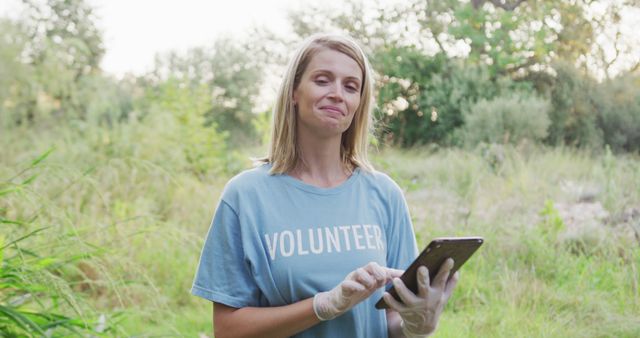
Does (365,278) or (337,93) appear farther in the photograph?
(337,93)

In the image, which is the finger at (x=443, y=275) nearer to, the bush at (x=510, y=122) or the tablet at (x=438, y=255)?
the tablet at (x=438, y=255)

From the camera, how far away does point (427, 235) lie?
179 inches

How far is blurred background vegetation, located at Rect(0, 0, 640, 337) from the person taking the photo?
2926 mm

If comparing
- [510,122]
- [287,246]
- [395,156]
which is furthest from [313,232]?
[510,122]

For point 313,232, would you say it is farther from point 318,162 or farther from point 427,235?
point 427,235

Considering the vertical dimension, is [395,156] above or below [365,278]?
below

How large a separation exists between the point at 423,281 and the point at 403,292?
46 mm

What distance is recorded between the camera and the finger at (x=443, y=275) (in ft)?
4.32

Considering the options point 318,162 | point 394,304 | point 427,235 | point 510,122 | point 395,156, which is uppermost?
point 318,162

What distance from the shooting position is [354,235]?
4.83 ft

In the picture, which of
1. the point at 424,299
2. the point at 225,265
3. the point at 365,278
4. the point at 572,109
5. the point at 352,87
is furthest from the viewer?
the point at 572,109

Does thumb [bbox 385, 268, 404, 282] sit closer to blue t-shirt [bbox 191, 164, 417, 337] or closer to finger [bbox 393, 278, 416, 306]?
finger [bbox 393, 278, 416, 306]

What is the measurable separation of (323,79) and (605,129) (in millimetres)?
9359

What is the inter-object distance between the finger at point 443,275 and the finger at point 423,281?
31 millimetres
